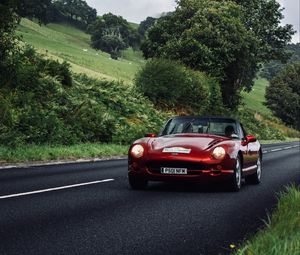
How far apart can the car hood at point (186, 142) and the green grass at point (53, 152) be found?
686 centimetres

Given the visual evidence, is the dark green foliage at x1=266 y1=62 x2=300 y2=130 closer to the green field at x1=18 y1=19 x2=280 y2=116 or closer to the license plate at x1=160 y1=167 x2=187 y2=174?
the green field at x1=18 y1=19 x2=280 y2=116

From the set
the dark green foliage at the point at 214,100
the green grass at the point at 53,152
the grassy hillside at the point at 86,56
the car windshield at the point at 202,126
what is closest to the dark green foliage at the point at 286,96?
the grassy hillside at the point at 86,56

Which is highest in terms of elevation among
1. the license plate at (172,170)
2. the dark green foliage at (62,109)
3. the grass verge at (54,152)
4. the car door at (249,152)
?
the car door at (249,152)

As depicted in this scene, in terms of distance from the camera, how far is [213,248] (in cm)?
550

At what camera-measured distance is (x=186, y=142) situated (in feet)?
33.8

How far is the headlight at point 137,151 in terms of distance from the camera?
10.3 metres

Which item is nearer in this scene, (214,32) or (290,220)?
→ (290,220)

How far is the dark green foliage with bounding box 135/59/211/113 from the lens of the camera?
38.6 m

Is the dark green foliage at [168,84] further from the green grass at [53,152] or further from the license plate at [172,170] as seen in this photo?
the license plate at [172,170]

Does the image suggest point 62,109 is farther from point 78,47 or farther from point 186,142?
point 78,47

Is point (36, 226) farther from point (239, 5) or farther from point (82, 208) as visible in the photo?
point (239, 5)

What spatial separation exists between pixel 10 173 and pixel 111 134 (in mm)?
12797

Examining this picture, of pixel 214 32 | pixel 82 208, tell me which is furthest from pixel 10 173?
pixel 214 32

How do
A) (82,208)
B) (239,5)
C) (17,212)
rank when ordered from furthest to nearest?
(239,5)
(82,208)
(17,212)
